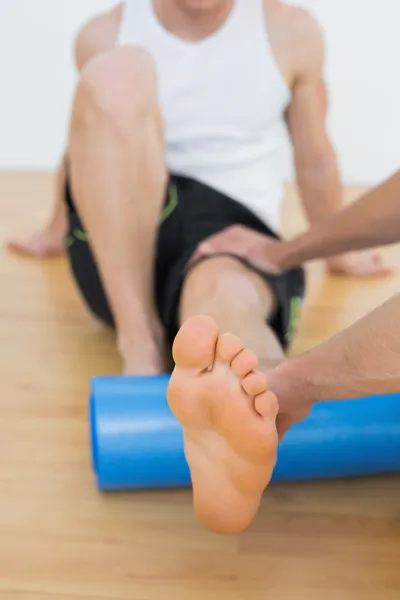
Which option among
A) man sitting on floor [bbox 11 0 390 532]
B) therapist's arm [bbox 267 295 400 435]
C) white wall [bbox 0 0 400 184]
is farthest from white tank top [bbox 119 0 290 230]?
white wall [bbox 0 0 400 184]

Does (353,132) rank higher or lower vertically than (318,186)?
lower

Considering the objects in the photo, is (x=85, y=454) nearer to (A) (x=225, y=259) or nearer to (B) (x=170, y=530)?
(B) (x=170, y=530)

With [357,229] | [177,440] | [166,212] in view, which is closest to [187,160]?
[166,212]

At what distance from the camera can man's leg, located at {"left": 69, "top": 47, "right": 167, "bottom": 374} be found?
3.35 ft

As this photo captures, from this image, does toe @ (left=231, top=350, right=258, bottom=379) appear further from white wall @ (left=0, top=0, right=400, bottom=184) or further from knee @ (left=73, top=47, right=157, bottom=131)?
white wall @ (left=0, top=0, right=400, bottom=184)

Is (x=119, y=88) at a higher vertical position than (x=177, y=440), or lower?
higher

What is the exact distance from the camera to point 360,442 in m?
0.86

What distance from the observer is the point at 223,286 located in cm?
99

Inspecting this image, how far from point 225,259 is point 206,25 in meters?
0.37

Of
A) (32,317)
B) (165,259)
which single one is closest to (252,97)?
(165,259)

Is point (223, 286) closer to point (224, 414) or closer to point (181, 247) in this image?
point (181, 247)

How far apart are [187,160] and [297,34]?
0.24 metres

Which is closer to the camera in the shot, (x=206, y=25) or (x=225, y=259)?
(x=225, y=259)

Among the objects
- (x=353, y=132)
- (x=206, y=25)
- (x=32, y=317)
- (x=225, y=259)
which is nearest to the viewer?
(x=225, y=259)
